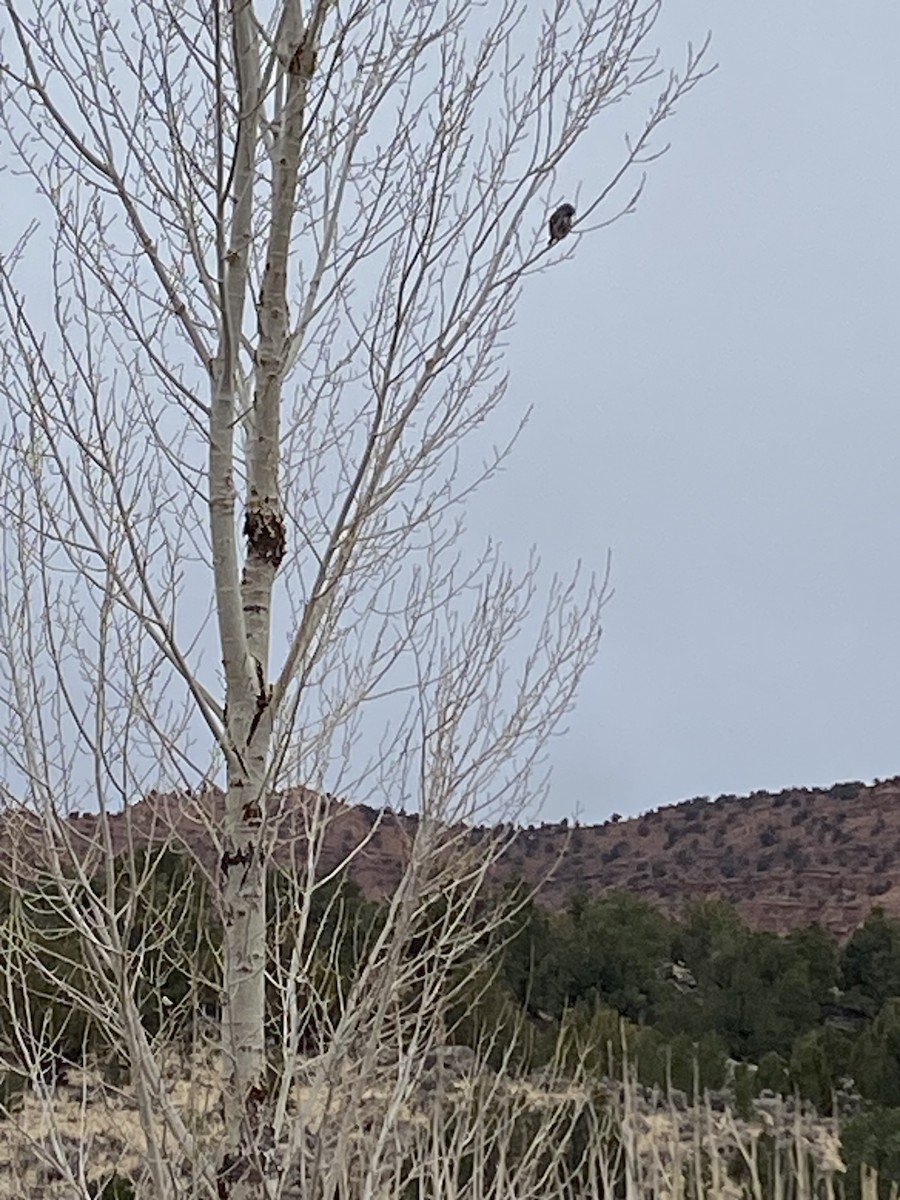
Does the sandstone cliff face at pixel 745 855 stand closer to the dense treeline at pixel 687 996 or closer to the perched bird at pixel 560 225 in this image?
the dense treeline at pixel 687 996

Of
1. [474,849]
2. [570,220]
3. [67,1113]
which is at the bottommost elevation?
[67,1113]

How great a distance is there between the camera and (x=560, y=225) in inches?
124

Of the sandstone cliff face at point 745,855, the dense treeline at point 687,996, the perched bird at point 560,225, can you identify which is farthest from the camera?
the sandstone cliff face at point 745,855

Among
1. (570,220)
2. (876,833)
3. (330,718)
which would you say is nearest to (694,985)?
(330,718)

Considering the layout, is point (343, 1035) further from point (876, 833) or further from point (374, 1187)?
point (876, 833)

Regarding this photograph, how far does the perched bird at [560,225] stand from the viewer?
3154 mm

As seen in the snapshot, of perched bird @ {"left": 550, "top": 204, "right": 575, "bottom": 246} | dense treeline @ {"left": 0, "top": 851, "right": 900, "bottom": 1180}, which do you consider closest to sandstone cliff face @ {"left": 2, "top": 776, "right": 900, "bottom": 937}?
dense treeline @ {"left": 0, "top": 851, "right": 900, "bottom": 1180}

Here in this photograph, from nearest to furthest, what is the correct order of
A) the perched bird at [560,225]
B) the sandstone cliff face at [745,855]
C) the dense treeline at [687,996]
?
the perched bird at [560,225] < the dense treeline at [687,996] < the sandstone cliff face at [745,855]

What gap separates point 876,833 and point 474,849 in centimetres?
2351

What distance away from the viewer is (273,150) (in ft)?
10.3

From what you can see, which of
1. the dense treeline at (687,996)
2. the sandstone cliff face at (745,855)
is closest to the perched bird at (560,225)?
the dense treeline at (687,996)

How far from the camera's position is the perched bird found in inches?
124

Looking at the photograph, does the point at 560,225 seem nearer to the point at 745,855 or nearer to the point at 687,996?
the point at 687,996

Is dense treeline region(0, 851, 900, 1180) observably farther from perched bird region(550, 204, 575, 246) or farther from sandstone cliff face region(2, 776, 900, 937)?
perched bird region(550, 204, 575, 246)
